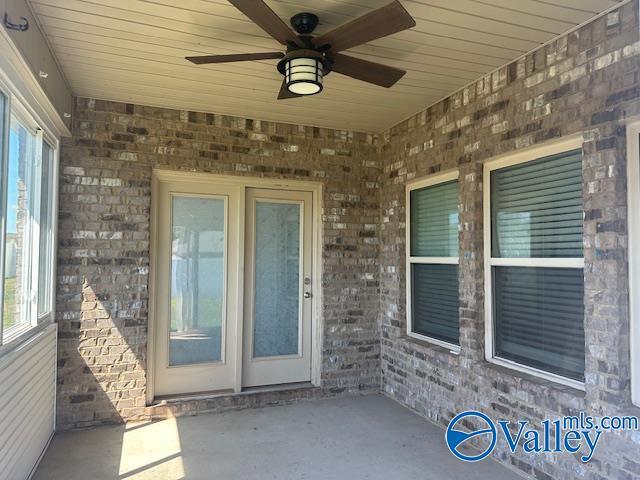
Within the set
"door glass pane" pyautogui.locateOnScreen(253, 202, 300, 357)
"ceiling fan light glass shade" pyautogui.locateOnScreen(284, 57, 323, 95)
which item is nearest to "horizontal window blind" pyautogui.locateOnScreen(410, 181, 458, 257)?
"door glass pane" pyautogui.locateOnScreen(253, 202, 300, 357)

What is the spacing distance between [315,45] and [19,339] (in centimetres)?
248

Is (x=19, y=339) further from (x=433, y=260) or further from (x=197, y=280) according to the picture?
(x=433, y=260)

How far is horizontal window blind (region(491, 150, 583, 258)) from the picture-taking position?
2807 mm

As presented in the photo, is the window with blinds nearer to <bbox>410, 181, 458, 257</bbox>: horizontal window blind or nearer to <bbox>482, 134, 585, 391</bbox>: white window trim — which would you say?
<bbox>482, 134, 585, 391</bbox>: white window trim

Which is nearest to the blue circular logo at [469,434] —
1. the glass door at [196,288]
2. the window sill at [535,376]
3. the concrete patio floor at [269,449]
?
the concrete patio floor at [269,449]

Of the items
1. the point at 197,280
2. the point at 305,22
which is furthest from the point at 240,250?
the point at 305,22

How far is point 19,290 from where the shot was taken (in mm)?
2887

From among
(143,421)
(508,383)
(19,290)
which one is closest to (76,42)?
(19,290)

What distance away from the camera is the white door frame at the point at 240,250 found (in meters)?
4.06

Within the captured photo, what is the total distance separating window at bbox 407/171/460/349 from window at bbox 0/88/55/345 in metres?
3.16

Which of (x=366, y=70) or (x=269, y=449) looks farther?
(x=269, y=449)

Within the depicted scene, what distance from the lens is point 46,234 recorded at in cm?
354

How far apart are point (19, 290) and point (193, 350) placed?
1.70 m

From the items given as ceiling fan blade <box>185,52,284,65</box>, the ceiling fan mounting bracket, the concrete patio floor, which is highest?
the ceiling fan mounting bracket
